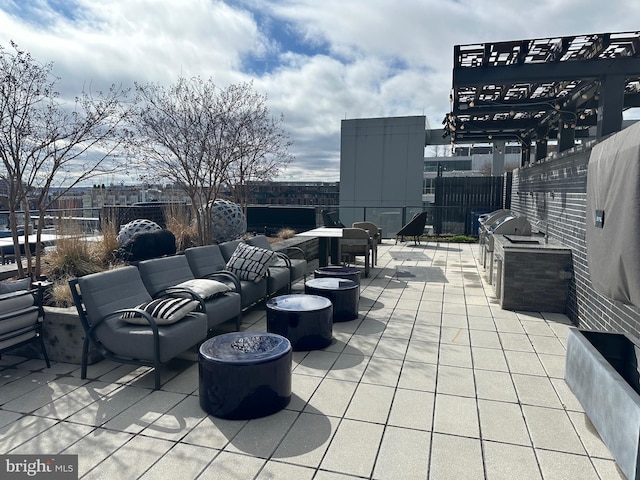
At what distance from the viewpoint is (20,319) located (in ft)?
10.5

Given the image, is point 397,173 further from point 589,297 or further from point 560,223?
point 589,297

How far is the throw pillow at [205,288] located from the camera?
12.4 ft

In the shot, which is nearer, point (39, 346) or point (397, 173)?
point (39, 346)

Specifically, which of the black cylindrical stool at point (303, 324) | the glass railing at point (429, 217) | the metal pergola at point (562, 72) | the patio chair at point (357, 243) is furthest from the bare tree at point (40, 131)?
the glass railing at point (429, 217)

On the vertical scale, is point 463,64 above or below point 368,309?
above

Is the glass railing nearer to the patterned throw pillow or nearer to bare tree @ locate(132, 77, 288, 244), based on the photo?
bare tree @ locate(132, 77, 288, 244)

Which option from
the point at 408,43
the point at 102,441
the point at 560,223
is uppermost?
the point at 408,43

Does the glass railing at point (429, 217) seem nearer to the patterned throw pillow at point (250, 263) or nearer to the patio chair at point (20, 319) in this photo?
the patterned throw pillow at point (250, 263)

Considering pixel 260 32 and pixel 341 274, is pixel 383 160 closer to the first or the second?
pixel 260 32

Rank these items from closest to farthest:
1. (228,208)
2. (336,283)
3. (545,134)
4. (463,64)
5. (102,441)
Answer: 1. (102,441)
2. (336,283)
3. (463,64)
4. (228,208)
5. (545,134)

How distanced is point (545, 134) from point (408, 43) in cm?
567

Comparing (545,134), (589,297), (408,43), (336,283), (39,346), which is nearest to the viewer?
(39,346)

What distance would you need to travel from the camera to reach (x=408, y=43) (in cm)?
715

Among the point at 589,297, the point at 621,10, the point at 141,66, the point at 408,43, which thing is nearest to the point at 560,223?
the point at 589,297
